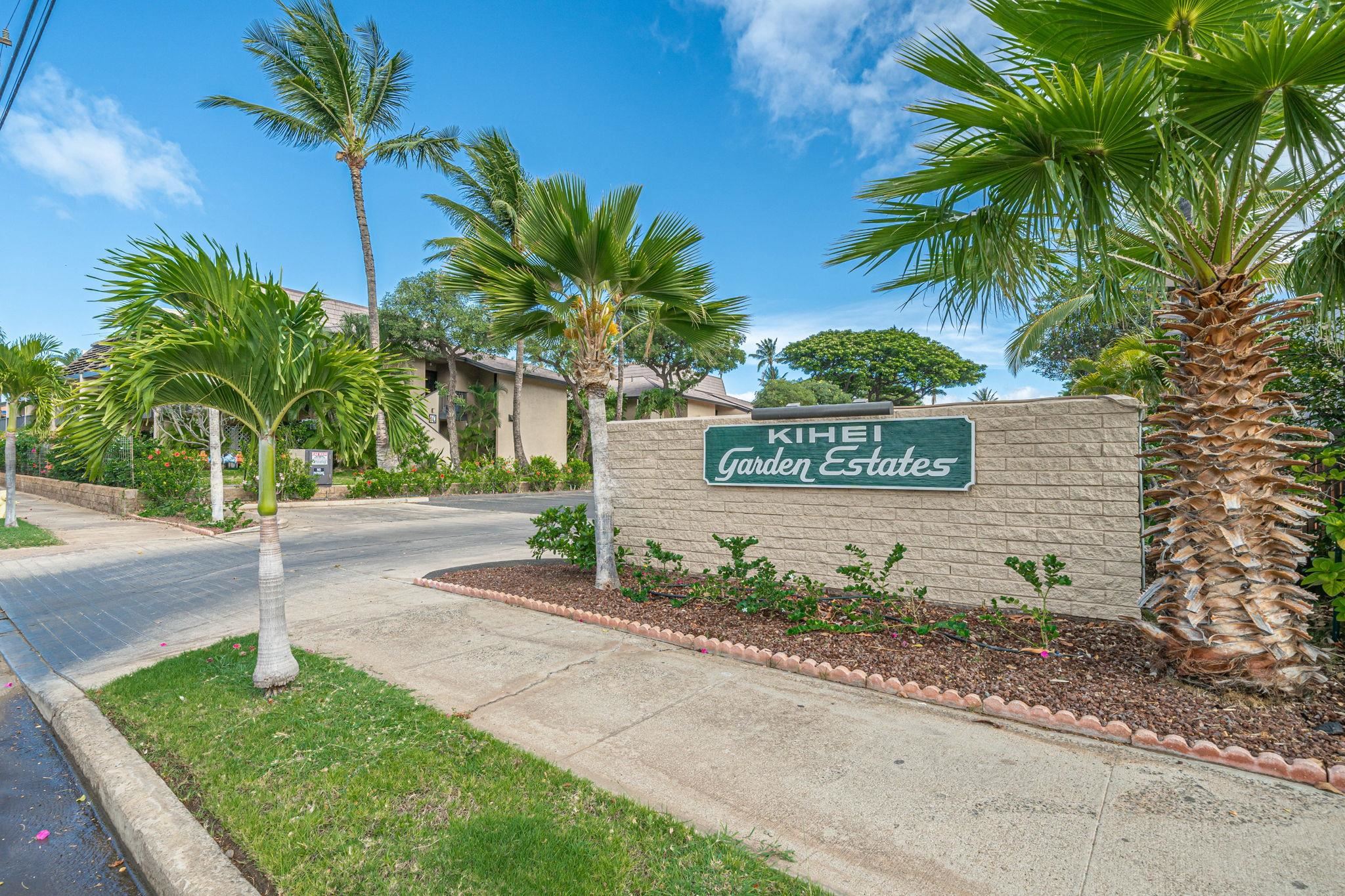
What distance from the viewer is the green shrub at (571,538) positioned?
24.1 ft

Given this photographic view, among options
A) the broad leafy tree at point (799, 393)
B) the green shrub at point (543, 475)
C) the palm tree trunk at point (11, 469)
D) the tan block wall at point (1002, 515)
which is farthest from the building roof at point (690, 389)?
the tan block wall at point (1002, 515)

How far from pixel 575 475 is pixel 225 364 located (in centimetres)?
2236

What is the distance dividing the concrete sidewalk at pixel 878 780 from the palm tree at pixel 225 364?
1.47 metres

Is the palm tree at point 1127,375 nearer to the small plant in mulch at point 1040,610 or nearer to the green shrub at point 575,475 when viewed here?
the small plant in mulch at point 1040,610

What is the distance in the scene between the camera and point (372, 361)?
4688 mm

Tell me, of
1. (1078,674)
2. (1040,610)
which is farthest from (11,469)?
(1078,674)

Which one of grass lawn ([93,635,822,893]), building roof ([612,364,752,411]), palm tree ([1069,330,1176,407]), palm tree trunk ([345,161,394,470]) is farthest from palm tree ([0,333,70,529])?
building roof ([612,364,752,411])

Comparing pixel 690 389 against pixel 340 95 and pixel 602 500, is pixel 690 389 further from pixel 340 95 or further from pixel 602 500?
pixel 602 500

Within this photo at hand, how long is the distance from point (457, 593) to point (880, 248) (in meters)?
5.50

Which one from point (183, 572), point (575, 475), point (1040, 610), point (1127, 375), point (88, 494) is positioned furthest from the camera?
point (575, 475)

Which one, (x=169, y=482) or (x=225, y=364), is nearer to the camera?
(x=225, y=364)

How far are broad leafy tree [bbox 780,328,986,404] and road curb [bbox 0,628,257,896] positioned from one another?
171ft

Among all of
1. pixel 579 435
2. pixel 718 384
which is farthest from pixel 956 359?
pixel 579 435

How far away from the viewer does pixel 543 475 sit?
25.0 meters
